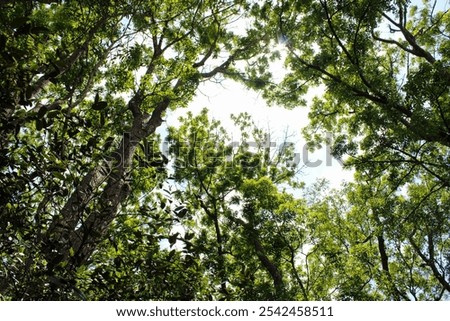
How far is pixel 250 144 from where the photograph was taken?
1423 centimetres

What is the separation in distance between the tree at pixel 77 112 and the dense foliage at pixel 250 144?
0.04 m

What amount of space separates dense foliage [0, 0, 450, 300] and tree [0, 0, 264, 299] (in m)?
Answer: 0.04

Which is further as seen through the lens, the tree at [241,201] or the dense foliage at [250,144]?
the tree at [241,201]

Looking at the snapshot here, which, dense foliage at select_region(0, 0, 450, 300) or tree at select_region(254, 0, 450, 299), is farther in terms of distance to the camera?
tree at select_region(254, 0, 450, 299)

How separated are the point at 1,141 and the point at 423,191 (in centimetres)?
1233

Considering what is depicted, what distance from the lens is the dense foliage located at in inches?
121

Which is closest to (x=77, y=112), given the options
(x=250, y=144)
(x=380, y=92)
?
(x=380, y=92)

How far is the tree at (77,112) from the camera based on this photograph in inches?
103

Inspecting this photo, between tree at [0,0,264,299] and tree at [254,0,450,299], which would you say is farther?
tree at [254,0,450,299]

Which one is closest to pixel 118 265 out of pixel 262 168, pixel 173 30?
pixel 173 30

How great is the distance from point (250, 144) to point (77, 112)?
11.4 meters

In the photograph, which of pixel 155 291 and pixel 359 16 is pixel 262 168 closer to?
pixel 359 16

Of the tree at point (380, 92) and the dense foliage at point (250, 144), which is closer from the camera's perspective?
the dense foliage at point (250, 144)

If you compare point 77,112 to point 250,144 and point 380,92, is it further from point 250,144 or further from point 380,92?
point 250,144
